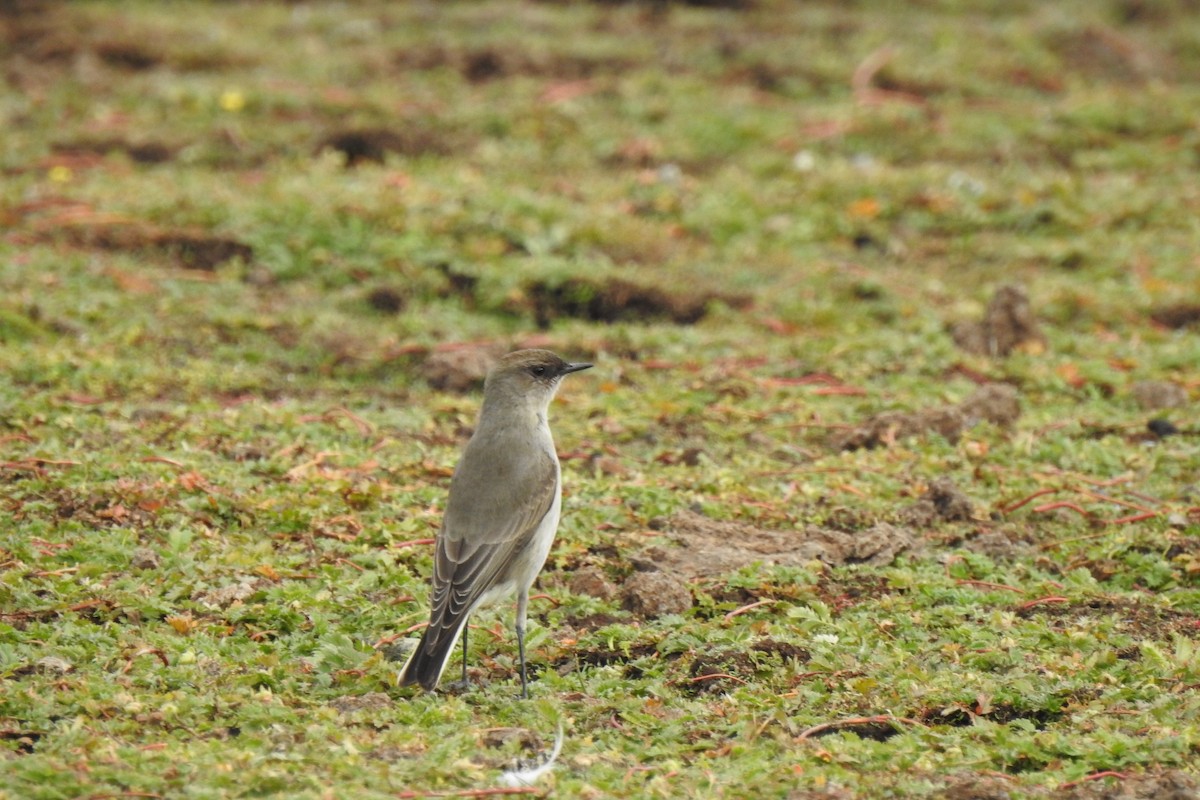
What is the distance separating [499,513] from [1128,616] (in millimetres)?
2770

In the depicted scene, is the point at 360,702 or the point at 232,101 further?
the point at 232,101

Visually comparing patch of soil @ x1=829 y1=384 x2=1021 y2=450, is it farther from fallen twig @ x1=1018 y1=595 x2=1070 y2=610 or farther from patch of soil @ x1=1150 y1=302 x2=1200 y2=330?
patch of soil @ x1=1150 y1=302 x2=1200 y2=330

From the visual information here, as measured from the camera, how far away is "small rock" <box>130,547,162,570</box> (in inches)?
274

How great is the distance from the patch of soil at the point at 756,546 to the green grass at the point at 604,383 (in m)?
0.14

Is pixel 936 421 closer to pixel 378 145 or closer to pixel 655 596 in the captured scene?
pixel 655 596

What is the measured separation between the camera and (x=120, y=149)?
13.9m

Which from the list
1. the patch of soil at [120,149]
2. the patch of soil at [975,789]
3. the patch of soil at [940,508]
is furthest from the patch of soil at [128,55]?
the patch of soil at [975,789]

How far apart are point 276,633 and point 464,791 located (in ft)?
5.28

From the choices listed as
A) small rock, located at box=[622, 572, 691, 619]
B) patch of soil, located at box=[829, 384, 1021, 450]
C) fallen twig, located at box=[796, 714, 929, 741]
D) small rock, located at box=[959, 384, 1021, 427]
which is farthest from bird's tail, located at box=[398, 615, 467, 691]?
small rock, located at box=[959, 384, 1021, 427]

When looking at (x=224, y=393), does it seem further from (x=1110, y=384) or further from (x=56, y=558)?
(x=1110, y=384)

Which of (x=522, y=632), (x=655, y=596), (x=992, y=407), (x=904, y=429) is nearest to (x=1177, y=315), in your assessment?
(x=992, y=407)

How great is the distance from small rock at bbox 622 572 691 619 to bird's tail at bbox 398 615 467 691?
1.08 meters

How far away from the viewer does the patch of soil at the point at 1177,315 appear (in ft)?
37.0

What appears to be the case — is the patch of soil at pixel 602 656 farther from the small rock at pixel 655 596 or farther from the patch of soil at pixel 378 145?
the patch of soil at pixel 378 145
